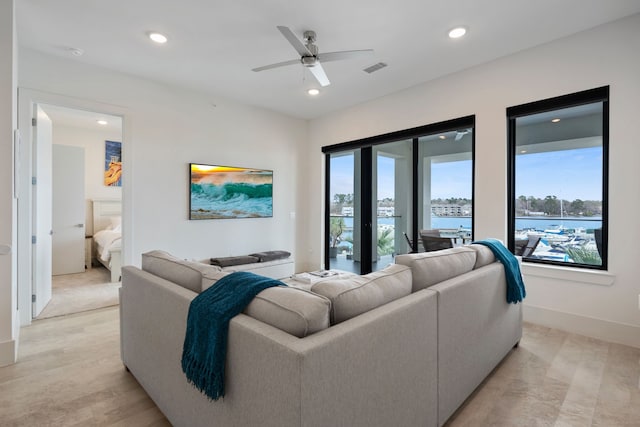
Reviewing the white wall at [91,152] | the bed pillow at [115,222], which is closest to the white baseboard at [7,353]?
the bed pillow at [115,222]

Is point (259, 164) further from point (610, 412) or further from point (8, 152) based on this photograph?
point (610, 412)

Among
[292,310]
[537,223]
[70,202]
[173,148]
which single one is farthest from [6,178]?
[537,223]

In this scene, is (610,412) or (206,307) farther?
(610,412)

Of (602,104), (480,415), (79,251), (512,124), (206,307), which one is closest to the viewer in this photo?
(206,307)

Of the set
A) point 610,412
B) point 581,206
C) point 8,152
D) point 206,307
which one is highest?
point 8,152

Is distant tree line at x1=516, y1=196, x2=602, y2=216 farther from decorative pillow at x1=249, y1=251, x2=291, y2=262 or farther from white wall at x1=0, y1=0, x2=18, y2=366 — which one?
white wall at x1=0, y1=0, x2=18, y2=366

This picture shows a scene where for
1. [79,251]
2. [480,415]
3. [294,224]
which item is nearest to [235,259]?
[294,224]

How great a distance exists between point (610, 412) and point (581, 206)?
2.03 metres

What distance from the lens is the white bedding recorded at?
490 cm

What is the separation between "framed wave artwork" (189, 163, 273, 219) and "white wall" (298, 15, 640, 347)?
2596 millimetres

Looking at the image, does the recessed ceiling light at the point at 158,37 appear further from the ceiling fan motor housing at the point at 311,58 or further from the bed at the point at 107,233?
the bed at the point at 107,233

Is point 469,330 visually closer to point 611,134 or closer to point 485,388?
point 485,388

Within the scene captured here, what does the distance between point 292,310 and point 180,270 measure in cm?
98

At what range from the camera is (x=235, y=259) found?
4.55 metres
